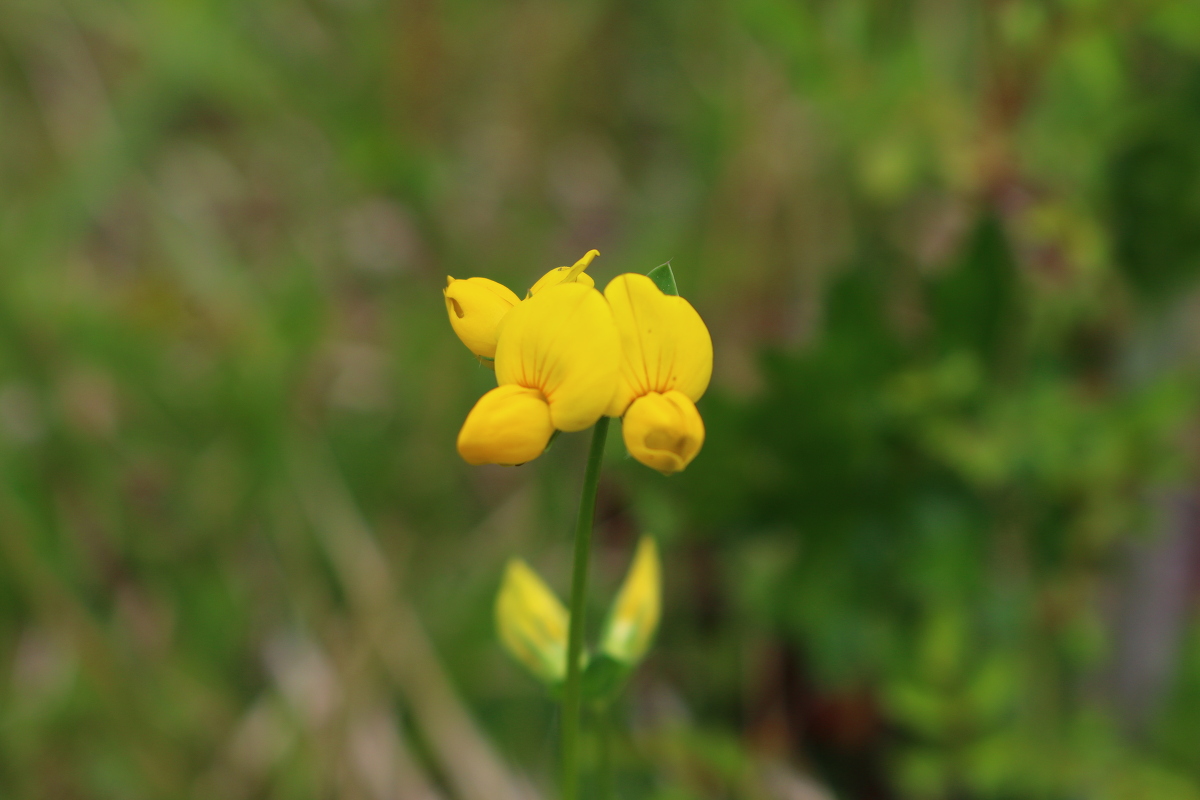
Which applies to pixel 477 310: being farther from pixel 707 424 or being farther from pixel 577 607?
pixel 707 424

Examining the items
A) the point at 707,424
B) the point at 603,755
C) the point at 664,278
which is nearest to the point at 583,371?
the point at 664,278

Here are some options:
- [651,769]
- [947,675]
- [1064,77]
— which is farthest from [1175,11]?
[651,769]

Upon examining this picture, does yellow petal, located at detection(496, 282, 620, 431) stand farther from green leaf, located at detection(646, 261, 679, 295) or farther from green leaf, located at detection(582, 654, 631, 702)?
green leaf, located at detection(582, 654, 631, 702)

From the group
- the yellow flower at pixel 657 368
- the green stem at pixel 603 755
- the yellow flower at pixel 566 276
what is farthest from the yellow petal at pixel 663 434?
the green stem at pixel 603 755

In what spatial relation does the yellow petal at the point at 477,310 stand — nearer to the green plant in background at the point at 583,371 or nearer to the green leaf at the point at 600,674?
the green plant in background at the point at 583,371

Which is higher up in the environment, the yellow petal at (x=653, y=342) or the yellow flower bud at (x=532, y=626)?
the yellow petal at (x=653, y=342)

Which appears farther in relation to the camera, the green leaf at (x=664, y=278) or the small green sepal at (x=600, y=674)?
the small green sepal at (x=600, y=674)
